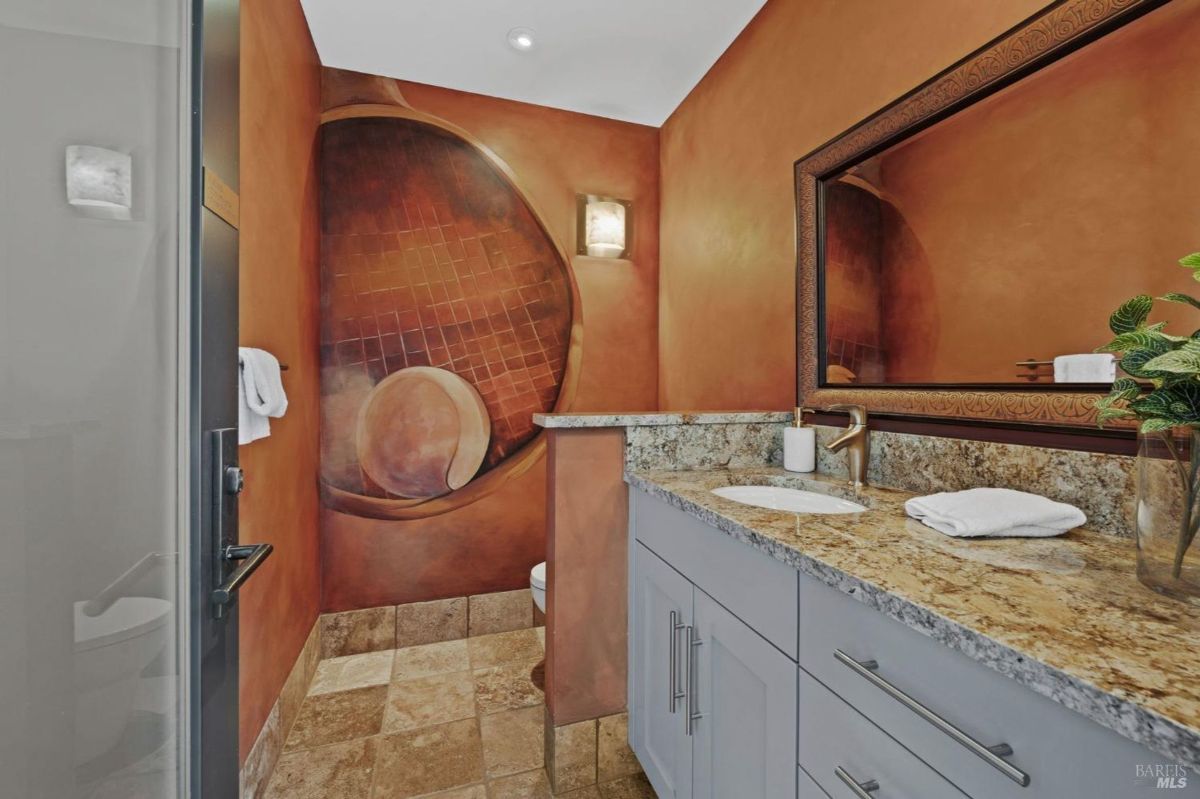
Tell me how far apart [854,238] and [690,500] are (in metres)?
0.98

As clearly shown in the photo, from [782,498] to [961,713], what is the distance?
0.85 meters

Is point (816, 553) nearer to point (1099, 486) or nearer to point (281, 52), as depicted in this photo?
point (1099, 486)

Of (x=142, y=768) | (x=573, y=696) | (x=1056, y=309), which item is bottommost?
(x=573, y=696)

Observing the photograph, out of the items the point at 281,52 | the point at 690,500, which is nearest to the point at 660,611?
the point at 690,500

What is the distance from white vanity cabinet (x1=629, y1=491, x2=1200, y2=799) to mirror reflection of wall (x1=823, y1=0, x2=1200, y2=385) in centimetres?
73

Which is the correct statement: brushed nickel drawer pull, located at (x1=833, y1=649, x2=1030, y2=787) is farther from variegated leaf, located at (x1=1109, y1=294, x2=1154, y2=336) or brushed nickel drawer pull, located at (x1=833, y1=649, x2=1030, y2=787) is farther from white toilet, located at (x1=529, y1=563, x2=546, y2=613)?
white toilet, located at (x1=529, y1=563, x2=546, y2=613)

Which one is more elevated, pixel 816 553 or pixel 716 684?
pixel 816 553

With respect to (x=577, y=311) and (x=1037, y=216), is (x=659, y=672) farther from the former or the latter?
(x=577, y=311)

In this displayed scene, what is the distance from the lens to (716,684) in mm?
1079

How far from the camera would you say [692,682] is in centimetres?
116

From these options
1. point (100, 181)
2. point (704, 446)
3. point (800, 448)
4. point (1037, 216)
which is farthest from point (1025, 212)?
point (100, 181)

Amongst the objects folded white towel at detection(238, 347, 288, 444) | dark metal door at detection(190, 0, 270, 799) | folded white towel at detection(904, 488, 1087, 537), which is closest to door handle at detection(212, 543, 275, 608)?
dark metal door at detection(190, 0, 270, 799)

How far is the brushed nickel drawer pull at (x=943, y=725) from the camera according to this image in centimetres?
50

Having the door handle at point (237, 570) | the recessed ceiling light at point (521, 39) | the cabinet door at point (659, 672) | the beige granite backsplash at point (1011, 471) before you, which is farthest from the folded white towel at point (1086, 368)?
the recessed ceiling light at point (521, 39)
